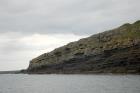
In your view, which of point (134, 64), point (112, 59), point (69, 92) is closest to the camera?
point (69, 92)

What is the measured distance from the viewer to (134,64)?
16838cm

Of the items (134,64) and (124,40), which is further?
(124,40)

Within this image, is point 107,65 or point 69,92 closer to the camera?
point 69,92

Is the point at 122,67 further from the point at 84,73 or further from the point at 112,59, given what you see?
the point at 84,73

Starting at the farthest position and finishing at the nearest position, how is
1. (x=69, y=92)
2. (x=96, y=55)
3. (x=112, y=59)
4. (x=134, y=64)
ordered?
(x=96, y=55) < (x=112, y=59) < (x=134, y=64) < (x=69, y=92)

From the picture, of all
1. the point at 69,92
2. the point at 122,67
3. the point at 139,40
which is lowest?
the point at 69,92

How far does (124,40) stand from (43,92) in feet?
400

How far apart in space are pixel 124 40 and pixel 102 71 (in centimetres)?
2485

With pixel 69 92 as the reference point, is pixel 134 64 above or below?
above

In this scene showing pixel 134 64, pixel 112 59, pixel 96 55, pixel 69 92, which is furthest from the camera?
pixel 96 55

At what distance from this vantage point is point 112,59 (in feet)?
592

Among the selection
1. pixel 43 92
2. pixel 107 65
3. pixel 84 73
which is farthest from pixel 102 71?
pixel 43 92

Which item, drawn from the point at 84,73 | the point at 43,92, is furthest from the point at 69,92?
the point at 84,73

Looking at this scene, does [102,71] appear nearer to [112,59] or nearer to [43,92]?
[112,59]
